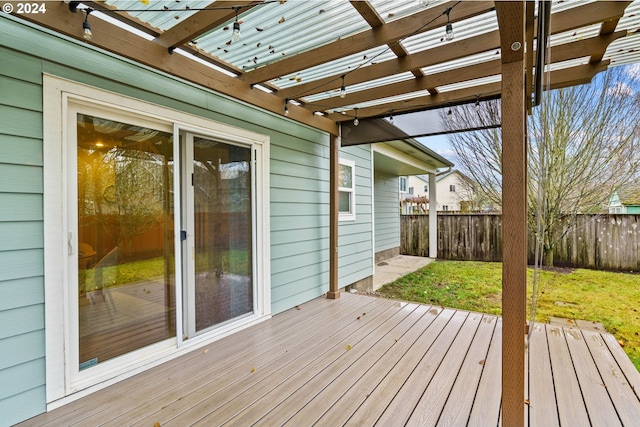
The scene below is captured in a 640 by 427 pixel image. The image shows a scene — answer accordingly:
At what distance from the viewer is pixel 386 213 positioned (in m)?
9.48

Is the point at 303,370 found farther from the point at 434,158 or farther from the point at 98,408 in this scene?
the point at 434,158

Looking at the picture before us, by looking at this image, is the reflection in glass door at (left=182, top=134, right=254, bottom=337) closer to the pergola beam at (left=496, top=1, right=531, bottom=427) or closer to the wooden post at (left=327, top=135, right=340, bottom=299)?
the wooden post at (left=327, top=135, right=340, bottom=299)

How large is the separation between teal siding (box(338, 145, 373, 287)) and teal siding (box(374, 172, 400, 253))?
3086 mm

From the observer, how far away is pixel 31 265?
5.99ft

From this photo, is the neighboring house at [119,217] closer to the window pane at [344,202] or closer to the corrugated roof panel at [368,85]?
the corrugated roof panel at [368,85]

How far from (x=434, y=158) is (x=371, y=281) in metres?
4.27

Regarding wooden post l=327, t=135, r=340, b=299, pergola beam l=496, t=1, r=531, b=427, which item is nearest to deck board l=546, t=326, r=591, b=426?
pergola beam l=496, t=1, r=531, b=427

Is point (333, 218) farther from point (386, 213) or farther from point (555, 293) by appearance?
point (386, 213)

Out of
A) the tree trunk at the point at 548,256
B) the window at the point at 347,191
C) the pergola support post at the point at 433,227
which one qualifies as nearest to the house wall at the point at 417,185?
the pergola support post at the point at 433,227

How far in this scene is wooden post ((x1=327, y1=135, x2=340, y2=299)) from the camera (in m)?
4.27

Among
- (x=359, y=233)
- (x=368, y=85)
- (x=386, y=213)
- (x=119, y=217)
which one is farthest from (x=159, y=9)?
(x=386, y=213)

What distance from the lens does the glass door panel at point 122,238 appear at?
2.09 m

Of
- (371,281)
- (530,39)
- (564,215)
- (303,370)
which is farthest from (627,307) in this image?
(303,370)

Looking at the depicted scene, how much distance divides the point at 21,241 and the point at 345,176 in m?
4.15
